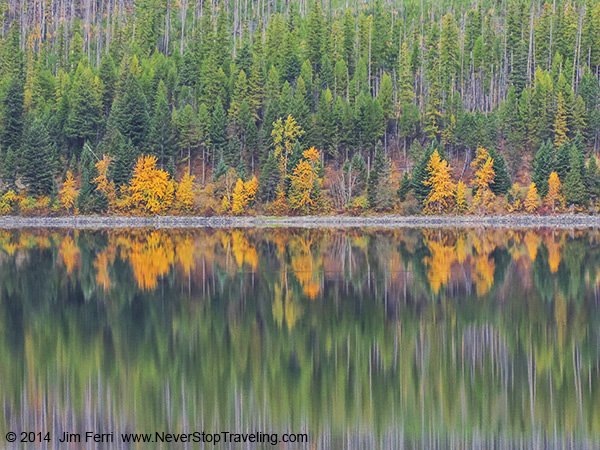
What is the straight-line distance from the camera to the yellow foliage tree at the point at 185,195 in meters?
99.2

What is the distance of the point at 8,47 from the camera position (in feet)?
416

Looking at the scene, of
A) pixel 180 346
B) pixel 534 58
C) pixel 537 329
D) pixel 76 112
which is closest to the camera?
pixel 180 346

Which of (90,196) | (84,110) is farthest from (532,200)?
(84,110)

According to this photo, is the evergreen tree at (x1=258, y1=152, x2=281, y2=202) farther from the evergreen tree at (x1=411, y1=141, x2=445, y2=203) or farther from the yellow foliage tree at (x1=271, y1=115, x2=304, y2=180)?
the evergreen tree at (x1=411, y1=141, x2=445, y2=203)

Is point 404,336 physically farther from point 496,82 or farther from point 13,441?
point 496,82

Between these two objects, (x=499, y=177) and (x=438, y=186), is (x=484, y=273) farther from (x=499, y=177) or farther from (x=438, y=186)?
(x=499, y=177)

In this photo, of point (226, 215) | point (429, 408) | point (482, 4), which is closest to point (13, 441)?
point (429, 408)

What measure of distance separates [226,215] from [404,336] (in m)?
71.2

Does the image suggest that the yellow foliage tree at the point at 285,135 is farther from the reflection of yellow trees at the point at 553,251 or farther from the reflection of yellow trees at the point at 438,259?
the reflection of yellow trees at the point at 553,251

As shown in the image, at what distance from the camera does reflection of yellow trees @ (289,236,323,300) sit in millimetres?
41031

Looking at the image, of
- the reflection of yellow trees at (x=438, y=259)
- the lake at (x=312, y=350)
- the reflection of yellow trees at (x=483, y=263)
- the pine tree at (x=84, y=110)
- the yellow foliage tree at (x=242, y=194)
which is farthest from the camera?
the pine tree at (x=84, y=110)

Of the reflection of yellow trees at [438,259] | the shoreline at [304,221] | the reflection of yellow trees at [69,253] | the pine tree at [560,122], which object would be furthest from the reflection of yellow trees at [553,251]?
the pine tree at [560,122]

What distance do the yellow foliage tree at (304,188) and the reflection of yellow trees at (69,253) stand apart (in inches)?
1171

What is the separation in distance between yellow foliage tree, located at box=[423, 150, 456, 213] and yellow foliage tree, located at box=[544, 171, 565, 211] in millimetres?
8599
